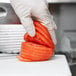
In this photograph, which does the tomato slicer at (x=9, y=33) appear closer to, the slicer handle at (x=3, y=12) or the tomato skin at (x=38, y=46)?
the slicer handle at (x=3, y=12)

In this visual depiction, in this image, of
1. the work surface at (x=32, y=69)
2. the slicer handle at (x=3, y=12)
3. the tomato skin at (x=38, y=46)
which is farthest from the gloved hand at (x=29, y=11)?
the slicer handle at (x=3, y=12)

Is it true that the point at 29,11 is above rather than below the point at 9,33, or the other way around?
above

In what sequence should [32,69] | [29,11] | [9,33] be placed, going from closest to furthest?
[32,69] < [29,11] < [9,33]

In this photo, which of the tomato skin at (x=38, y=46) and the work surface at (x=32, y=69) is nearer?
the work surface at (x=32, y=69)

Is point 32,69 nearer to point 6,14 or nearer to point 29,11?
point 29,11

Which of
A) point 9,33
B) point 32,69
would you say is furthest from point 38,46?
point 9,33

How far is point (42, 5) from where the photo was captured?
73 cm

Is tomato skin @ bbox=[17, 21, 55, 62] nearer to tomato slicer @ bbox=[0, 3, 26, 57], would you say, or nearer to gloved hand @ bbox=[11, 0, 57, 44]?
gloved hand @ bbox=[11, 0, 57, 44]

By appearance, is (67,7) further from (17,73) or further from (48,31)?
(17,73)

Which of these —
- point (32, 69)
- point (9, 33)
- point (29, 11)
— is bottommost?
point (32, 69)

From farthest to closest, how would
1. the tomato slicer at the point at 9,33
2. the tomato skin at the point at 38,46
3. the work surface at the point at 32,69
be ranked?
the tomato slicer at the point at 9,33 < the tomato skin at the point at 38,46 < the work surface at the point at 32,69

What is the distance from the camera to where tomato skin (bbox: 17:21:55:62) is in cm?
70

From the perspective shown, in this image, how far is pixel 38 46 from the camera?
71 cm

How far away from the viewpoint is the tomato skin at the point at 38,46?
70cm
